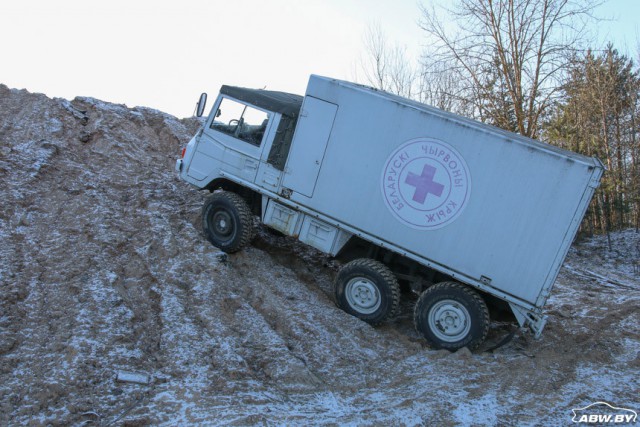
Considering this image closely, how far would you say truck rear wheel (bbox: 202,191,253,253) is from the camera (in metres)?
9.80

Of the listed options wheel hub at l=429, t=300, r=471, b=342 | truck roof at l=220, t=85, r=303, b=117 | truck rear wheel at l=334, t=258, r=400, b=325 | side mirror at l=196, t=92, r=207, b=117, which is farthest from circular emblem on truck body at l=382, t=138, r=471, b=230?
side mirror at l=196, t=92, r=207, b=117

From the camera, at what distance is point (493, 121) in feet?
60.0

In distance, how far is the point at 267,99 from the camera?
9.66m

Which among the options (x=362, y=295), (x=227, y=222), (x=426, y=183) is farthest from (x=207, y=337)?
(x=426, y=183)

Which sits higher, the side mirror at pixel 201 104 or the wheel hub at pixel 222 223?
the side mirror at pixel 201 104

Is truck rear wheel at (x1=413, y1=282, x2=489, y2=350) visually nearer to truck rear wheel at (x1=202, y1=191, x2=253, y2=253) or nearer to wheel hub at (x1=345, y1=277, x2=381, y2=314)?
wheel hub at (x1=345, y1=277, x2=381, y2=314)

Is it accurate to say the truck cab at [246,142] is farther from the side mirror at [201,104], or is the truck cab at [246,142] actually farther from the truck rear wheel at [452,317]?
the truck rear wheel at [452,317]

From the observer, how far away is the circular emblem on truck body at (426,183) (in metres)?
8.13

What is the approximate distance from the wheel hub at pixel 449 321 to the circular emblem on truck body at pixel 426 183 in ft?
3.96

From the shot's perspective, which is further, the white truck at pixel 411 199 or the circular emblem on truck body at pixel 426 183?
the circular emblem on truck body at pixel 426 183

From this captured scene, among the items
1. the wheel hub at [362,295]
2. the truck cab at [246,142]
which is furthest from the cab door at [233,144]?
the wheel hub at [362,295]

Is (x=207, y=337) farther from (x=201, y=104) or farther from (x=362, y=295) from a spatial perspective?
(x=201, y=104)

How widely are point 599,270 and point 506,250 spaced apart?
29.1 ft

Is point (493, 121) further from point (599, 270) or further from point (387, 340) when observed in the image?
point (387, 340)
